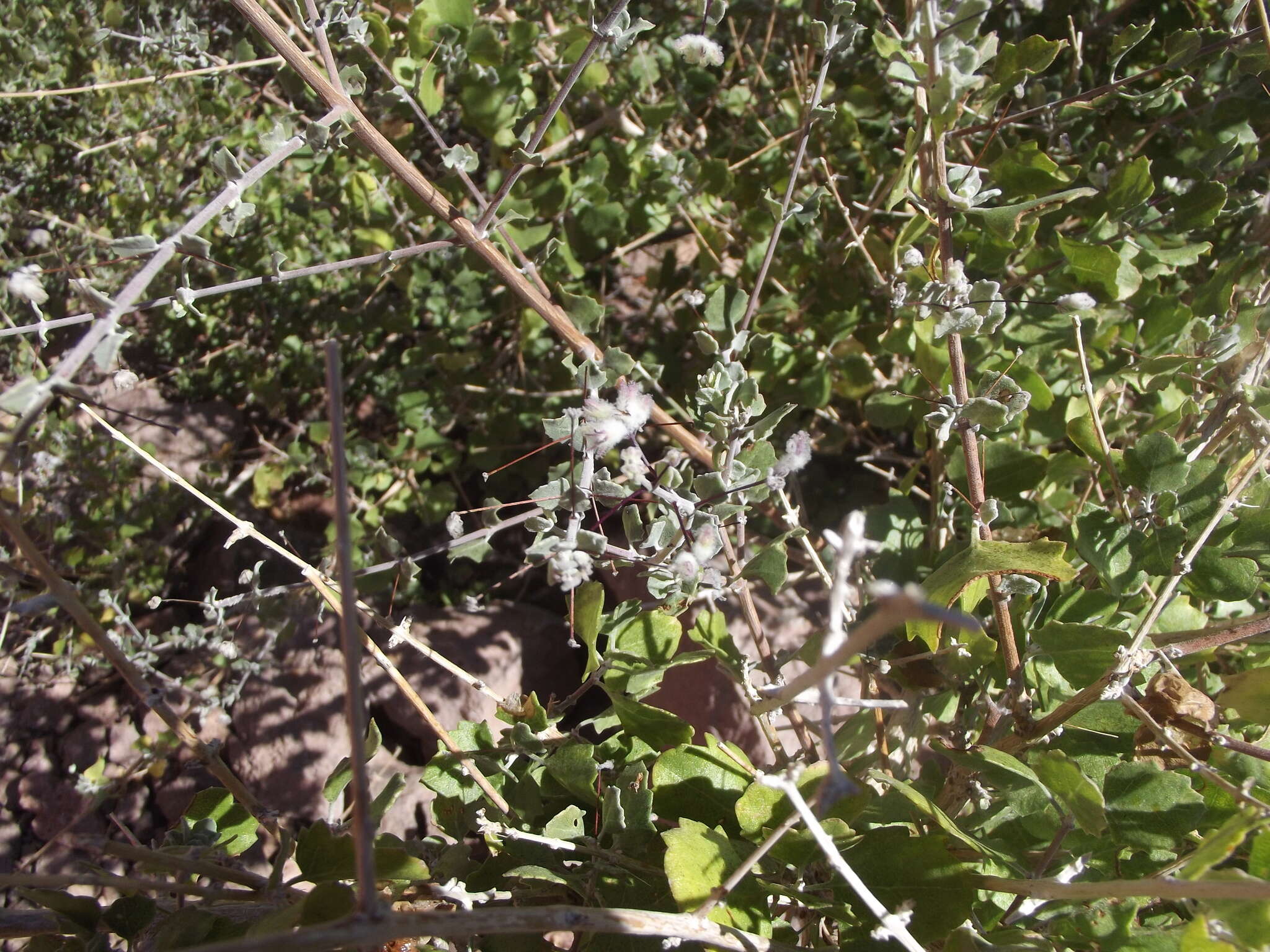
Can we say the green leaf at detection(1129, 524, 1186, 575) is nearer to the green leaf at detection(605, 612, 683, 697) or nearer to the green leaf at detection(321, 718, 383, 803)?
the green leaf at detection(605, 612, 683, 697)

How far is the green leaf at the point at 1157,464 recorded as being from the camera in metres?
1.53

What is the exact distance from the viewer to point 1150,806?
4.24 ft

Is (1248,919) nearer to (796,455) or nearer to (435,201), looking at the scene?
(796,455)

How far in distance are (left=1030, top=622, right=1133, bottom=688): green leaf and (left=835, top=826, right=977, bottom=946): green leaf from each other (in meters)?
0.33

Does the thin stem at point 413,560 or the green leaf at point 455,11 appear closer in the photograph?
the thin stem at point 413,560

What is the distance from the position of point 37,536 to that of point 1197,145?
3.11 meters

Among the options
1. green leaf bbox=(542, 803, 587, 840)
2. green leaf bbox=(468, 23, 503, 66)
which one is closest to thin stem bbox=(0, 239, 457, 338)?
green leaf bbox=(468, 23, 503, 66)

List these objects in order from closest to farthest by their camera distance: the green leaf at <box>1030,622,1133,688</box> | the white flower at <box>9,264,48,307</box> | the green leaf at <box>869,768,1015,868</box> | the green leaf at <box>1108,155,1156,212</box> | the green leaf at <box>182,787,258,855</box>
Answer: the white flower at <box>9,264,48,307</box>
the green leaf at <box>869,768,1015,868</box>
the green leaf at <box>1030,622,1133,688</box>
the green leaf at <box>182,787,258,855</box>
the green leaf at <box>1108,155,1156,212</box>

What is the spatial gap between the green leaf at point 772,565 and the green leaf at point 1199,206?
1189mm

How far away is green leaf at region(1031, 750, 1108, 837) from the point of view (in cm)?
120

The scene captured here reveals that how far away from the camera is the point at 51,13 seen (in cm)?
288

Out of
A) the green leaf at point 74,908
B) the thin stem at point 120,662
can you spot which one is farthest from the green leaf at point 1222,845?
the green leaf at point 74,908

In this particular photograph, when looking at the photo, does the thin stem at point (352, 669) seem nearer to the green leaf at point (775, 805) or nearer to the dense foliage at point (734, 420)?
the dense foliage at point (734, 420)

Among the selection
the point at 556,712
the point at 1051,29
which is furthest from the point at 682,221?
the point at 556,712
